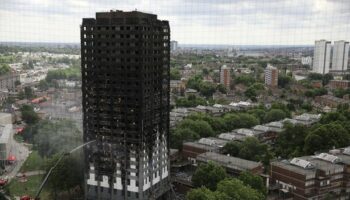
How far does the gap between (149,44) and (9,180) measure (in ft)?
8.27

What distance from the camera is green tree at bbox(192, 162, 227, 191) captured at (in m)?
4.06

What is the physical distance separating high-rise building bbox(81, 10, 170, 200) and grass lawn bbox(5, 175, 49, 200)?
77cm

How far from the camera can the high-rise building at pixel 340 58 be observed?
8109 millimetres

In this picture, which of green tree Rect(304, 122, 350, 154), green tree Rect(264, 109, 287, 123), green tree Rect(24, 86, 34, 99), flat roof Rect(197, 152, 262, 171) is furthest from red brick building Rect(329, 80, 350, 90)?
green tree Rect(24, 86, 34, 99)

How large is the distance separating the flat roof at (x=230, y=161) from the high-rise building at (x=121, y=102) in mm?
1200

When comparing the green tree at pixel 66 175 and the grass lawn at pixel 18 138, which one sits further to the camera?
the grass lawn at pixel 18 138

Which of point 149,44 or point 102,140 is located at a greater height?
point 149,44

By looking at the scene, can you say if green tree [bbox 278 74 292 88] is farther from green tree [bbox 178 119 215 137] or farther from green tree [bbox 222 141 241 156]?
green tree [bbox 222 141 241 156]

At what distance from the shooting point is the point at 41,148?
512 cm

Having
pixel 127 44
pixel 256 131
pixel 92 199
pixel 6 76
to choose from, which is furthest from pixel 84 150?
pixel 6 76

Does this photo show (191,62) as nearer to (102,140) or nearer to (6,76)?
(6,76)

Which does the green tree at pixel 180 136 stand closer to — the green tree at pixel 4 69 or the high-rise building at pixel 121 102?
the high-rise building at pixel 121 102

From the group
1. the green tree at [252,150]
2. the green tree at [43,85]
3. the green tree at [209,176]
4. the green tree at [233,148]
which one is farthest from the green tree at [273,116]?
the green tree at [43,85]

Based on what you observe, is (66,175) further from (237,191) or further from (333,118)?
(333,118)
